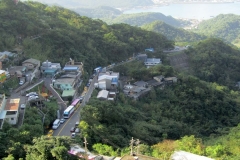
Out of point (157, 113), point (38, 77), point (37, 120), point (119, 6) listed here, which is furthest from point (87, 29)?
point (119, 6)

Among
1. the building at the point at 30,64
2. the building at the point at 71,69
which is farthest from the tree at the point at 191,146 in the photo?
the building at the point at 30,64

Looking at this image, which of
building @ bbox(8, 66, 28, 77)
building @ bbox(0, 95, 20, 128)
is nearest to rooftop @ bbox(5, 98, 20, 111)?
building @ bbox(0, 95, 20, 128)

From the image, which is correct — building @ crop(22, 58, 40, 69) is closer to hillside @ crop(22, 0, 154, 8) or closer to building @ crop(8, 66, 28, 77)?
building @ crop(8, 66, 28, 77)

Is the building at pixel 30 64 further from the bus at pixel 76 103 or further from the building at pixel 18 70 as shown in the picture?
the bus at pixel 76 103

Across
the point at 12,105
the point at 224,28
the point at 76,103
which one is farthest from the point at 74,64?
the point at 224,28

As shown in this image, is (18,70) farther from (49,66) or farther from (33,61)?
(49,66)

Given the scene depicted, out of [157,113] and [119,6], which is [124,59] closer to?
[157,113]
